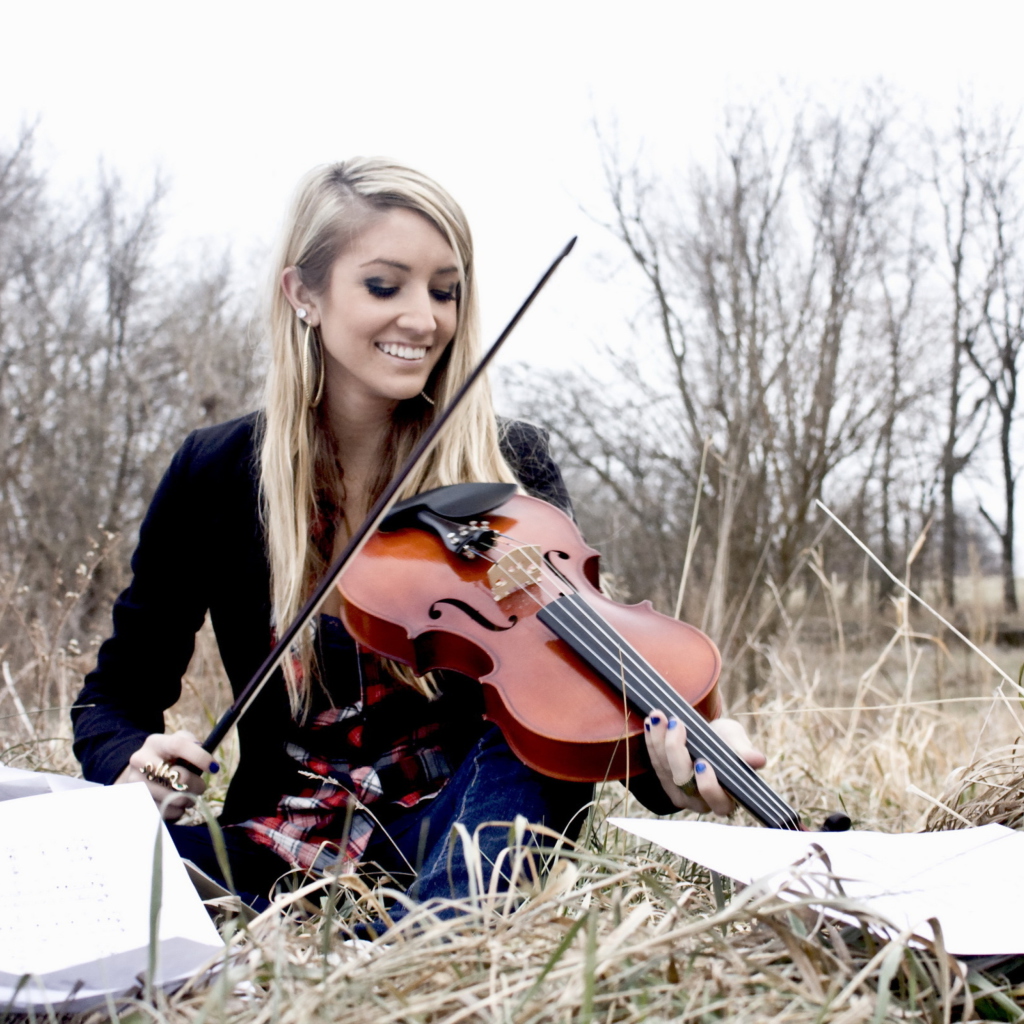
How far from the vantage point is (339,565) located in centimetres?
116

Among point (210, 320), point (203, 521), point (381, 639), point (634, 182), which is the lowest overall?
point (381, 639)

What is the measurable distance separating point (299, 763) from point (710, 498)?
6.77m

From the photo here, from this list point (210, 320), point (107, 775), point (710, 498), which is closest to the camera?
point (107, 775)

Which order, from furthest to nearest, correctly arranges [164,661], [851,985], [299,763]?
[164,661], [299,763], [851,985]

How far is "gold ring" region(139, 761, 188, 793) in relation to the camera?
1.22 meters

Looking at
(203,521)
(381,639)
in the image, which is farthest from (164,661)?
(381,639)

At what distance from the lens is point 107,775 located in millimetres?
1396

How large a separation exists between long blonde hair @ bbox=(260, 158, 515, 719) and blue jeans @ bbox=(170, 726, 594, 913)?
207mm

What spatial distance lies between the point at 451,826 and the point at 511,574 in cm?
35

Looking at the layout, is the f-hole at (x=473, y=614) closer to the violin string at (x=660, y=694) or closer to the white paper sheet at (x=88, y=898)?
the violin string at (x=660, y=694)

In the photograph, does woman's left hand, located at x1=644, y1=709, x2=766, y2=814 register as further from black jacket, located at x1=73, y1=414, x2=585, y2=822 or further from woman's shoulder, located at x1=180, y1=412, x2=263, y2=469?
woman's shoulder, located at x1=180, y1=412, x2=263, y2=469

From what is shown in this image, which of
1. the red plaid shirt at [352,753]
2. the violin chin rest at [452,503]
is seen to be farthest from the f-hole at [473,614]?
the red plaid shirt at [352,753]

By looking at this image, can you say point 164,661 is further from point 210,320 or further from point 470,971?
point 210,320

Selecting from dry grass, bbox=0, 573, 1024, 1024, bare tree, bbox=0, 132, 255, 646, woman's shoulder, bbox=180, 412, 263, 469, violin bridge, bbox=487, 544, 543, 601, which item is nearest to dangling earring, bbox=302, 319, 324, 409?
woman's shoulder, bbox=180, 412, 263, 469
